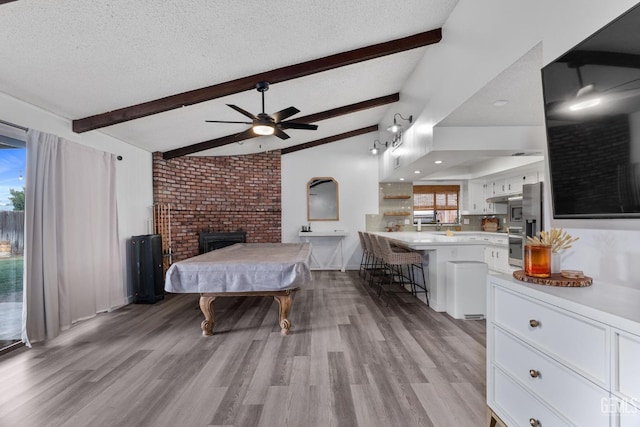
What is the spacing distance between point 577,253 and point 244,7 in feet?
8.50

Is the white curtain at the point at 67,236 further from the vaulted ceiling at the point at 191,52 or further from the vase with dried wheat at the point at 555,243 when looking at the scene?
the vase with dried wheat at the point at 555,243

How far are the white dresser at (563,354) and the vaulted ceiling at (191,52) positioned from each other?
243 cm

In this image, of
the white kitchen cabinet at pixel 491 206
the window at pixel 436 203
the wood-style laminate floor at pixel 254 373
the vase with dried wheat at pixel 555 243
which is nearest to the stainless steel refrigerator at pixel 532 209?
the white kitchen cabinet at pixel 491 206

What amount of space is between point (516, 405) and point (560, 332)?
18.5 inches

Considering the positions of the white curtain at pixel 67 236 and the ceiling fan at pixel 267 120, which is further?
the ceiling fan at pixel 267 120

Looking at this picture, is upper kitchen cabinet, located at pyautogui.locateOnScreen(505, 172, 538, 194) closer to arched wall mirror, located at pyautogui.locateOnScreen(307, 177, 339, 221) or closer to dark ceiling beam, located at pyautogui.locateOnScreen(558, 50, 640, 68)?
arched wall mirror, located at pyautogui.locateOnScreen(307, 177, 339, 221)

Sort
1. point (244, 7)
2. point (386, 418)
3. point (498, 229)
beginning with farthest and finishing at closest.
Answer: point (498, 229) < point (244, 7) < point (386, 418)

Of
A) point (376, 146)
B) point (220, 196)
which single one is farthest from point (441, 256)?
point (220, 196)

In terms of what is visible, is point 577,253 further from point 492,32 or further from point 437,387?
point 492,32

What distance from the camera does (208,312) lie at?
9.42ft

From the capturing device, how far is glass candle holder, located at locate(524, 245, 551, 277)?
1289 mm

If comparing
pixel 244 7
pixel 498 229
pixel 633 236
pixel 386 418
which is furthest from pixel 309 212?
pixel 633 236

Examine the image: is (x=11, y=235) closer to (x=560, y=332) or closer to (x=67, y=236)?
(x=67, y=236)

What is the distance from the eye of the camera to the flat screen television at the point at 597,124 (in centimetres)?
99
